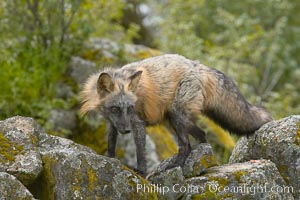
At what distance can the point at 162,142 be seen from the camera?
1181 centimetres

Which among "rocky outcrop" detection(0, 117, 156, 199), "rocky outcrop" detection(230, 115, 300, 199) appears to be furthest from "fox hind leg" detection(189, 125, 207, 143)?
"rocky outcrop" detection(0, 117, 156, 199)

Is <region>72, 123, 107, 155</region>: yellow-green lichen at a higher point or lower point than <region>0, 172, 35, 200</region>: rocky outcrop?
lower

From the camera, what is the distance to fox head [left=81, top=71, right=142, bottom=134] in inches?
310

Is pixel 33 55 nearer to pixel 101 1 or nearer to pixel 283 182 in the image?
pixel 101 1

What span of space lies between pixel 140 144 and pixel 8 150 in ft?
6.74

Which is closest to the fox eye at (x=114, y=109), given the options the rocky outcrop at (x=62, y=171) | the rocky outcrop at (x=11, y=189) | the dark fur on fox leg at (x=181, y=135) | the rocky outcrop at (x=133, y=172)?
the rocky outcrop at (x=133, y=172)

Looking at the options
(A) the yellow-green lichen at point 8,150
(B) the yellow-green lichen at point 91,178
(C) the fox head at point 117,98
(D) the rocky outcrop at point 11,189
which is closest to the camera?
(D) the rocky outcrop at point 11,189

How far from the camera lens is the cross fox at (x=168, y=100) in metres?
8.00

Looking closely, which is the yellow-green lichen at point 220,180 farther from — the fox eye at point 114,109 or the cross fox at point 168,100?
the fox eye at point 114,109

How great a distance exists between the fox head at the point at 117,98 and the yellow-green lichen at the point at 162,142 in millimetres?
3439

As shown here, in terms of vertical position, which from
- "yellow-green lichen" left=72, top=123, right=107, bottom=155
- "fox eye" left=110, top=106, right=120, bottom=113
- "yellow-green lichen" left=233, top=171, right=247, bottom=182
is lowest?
"yellow-green lichen" left=72, top=123, right=107, bottom=155

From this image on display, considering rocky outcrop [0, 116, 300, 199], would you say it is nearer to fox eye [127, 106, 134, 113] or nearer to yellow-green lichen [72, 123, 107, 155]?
fox eye [127, 106, 134, 113]

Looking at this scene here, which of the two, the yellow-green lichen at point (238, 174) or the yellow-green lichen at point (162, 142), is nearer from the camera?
the yellow-green lichen at point (238, 174)

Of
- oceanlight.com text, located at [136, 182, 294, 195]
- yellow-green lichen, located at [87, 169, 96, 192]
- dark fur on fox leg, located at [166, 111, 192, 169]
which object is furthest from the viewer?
dark fur on fox leg, located at [166, 111, 192, 169]
